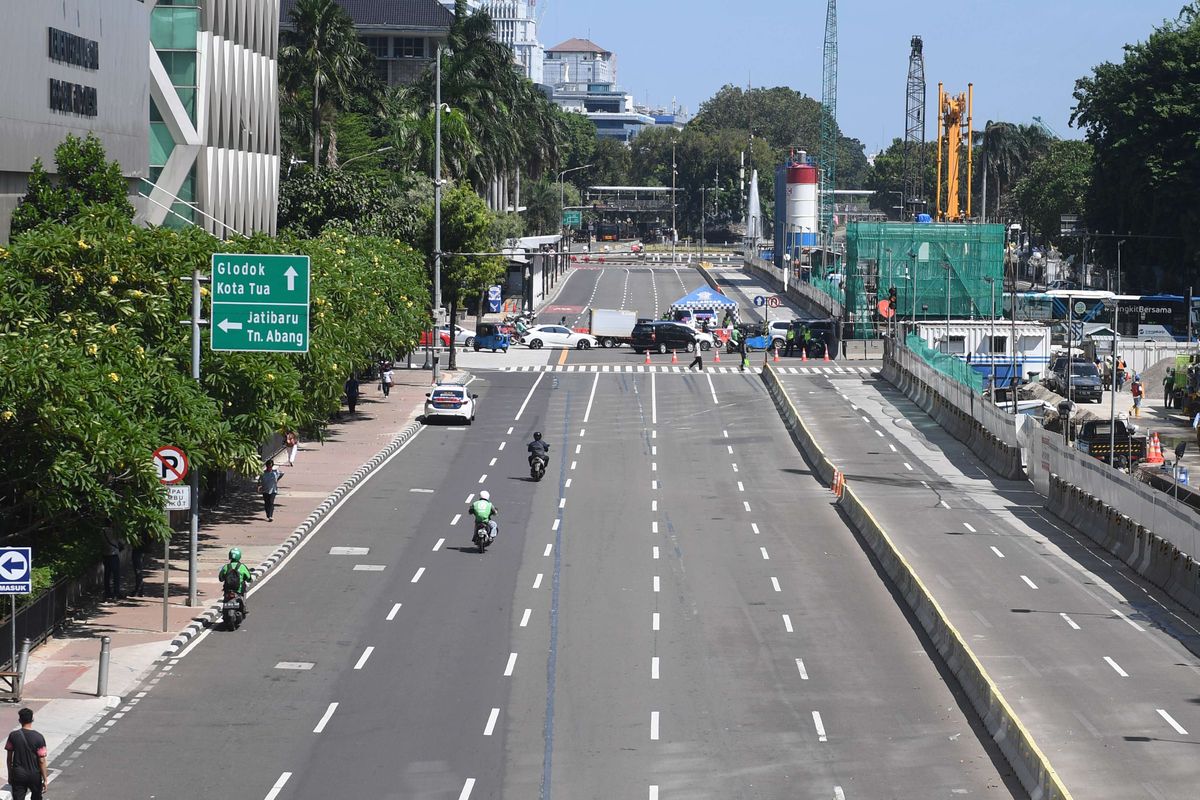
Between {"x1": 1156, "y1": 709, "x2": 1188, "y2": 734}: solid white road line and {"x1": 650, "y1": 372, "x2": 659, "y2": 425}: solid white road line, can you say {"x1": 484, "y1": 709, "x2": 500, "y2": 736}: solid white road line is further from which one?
{"x1": 650, "y1": 372, "x2": 659, "y2": 425}: solid white road line

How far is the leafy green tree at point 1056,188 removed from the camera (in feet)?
482

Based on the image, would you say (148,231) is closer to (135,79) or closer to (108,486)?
(108,486)

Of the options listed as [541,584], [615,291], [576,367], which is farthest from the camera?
[615,291]

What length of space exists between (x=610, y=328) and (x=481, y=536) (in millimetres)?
57086

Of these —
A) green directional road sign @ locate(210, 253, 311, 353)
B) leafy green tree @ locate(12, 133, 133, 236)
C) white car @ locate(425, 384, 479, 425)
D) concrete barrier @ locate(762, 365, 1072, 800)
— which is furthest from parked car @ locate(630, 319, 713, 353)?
green directional road sign @ locate(210, 253, 311, 353)

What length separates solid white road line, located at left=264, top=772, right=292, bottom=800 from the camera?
850 inches

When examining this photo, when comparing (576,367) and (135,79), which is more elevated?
(135,79)

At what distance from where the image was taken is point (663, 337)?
298 ft

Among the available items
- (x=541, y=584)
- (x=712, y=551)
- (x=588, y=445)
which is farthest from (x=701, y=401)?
(x=541, y=584)

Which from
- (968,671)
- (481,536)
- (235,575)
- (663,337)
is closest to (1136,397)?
(663,337)

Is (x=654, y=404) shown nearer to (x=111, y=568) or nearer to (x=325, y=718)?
(x=111, y=568)

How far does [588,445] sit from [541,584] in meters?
22.5

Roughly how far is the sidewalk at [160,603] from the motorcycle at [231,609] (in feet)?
2.64

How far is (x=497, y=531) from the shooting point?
41375 millimetres
